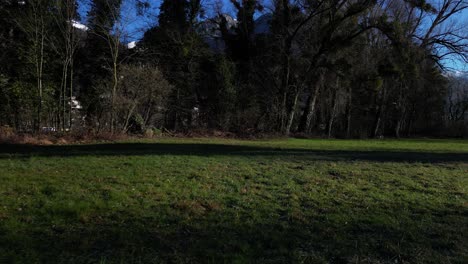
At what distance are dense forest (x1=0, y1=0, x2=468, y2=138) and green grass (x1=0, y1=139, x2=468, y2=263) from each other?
857 cm

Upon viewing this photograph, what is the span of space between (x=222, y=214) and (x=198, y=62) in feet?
69.0

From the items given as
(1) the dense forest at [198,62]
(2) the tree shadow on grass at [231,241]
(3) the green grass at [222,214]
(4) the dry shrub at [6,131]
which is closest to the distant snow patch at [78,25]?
(1) the dense forest at [198,62]

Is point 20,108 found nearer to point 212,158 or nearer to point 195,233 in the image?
point 212,158

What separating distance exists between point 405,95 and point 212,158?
37.5m

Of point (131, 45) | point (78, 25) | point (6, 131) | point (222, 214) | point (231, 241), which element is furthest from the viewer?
point (131, 45)

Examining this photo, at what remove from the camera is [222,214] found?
5258mm

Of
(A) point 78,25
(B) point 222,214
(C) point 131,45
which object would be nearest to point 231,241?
(B) point 222,214

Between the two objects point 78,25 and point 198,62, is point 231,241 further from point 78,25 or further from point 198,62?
point 198,62

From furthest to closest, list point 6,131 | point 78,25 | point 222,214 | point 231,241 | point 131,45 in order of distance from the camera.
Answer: point 131,45 < point 78,25 < point 6,131 < point 222,214 < point 231,241

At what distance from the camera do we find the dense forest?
53.5 ft

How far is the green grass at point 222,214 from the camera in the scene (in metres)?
3.91

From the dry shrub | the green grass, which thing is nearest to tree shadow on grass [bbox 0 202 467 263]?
the green grass

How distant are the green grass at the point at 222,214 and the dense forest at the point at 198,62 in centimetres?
857

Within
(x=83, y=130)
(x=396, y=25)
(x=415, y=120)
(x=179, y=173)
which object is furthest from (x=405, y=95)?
(x=179, y=173)
